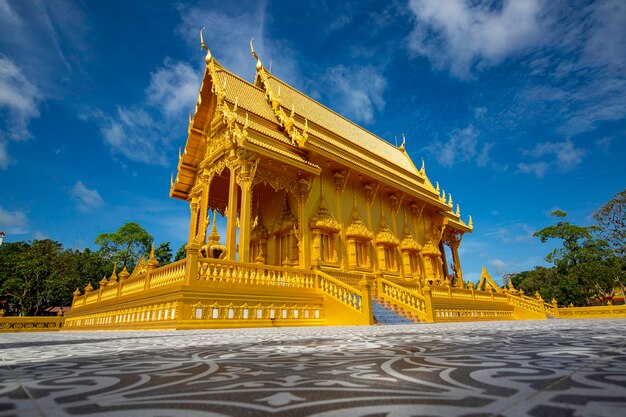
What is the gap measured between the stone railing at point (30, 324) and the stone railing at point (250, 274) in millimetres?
9837

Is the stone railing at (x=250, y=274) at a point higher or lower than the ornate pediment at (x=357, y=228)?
lower

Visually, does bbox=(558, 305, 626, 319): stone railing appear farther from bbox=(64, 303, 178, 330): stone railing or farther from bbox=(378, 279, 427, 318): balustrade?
bbox=(64, 303, 178, 330): stone railing

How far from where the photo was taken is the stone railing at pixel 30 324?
41.2 ft

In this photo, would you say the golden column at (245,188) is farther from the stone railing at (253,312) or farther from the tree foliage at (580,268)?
the tree foliage at (580,268)

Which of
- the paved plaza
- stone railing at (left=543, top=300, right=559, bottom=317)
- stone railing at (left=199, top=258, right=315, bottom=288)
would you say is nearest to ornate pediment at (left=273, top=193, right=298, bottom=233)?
stone railing at (left=199, top=258, right=315, bottom=288)

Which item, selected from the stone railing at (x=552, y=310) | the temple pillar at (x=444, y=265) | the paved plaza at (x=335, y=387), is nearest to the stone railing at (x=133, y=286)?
the paved plaza at (x=335, y=387)

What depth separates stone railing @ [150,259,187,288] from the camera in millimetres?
7455

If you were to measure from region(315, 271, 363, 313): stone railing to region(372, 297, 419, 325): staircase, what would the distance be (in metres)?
0.65

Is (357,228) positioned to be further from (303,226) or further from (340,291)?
(340,291)

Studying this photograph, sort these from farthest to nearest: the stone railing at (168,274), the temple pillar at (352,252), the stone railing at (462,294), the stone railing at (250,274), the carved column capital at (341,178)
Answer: the carved column capital at (341,178), the temple pillar at (352,252), the stone railing at (462,294), the stone railing at (250,274), the stone railing at (168,274)

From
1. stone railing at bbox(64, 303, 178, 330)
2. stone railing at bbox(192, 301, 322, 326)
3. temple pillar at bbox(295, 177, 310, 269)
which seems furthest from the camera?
temple pillar at bbox(295, 177, 310, 269)

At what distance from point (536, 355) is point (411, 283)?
1313 centimetres

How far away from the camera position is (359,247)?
14203 millimetres

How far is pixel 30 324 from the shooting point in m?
13.2
